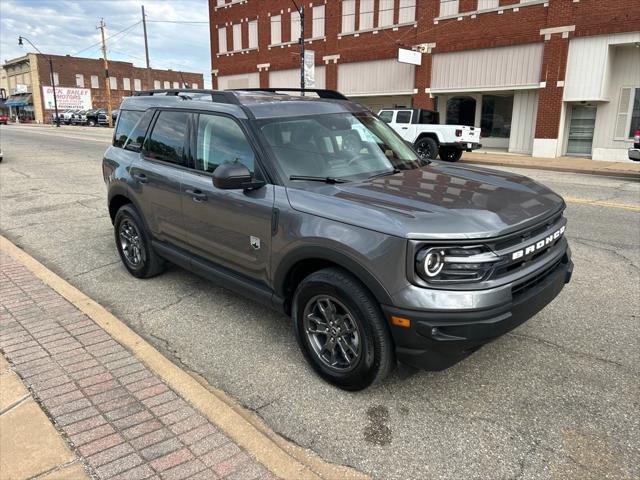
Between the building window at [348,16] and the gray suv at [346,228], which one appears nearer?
the gray suv at [346,228]

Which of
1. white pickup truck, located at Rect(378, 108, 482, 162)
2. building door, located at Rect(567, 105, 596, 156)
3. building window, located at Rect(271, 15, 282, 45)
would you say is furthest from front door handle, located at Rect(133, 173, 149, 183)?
building window, located at Rect(271, 15, 282, 45)

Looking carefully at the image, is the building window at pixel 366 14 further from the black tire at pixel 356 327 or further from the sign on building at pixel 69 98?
the sign on building at pixel 69 98

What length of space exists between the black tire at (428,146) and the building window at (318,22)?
15.1m

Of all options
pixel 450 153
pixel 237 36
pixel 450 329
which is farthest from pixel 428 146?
pixel 237 36

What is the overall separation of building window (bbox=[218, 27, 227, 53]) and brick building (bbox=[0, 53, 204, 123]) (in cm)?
3443

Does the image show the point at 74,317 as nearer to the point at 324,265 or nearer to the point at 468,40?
the point at 324,265

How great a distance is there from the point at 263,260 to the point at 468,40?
22.0 meters

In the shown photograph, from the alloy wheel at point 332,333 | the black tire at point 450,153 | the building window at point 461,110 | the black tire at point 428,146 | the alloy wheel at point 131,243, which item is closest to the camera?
the alloy wheel at point 332,333

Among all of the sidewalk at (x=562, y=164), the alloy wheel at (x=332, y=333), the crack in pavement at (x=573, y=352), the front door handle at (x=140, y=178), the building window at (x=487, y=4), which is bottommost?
the crack in pavement at (x=573, y=352)

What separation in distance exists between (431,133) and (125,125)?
13096mm

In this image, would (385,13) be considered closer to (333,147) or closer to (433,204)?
(333,147)

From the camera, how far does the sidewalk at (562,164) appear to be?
635 inches

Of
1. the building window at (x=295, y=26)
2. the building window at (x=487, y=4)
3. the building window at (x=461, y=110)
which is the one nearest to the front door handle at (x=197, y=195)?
the building window at (x=487, y=4)

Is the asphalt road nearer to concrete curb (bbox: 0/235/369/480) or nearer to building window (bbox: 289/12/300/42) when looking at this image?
concrete curb (bbox: 0/235/369/480)
